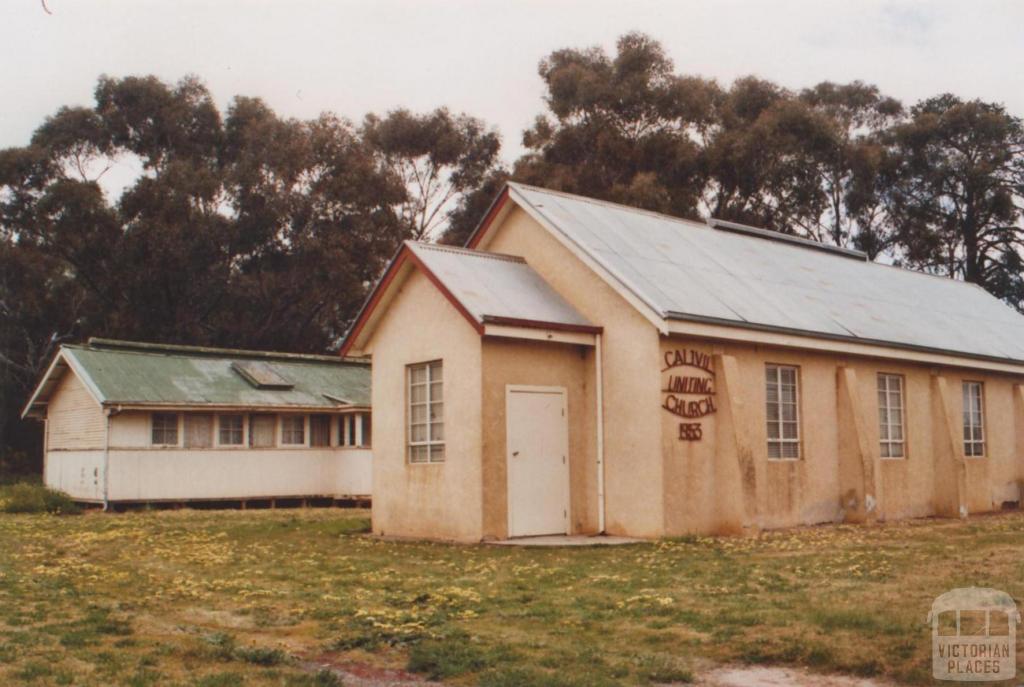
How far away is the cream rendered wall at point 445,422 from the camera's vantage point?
17.0m

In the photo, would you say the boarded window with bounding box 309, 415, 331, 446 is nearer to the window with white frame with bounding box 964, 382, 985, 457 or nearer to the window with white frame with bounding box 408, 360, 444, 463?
the window with white frame with bounding box 408, 360, 444, 463

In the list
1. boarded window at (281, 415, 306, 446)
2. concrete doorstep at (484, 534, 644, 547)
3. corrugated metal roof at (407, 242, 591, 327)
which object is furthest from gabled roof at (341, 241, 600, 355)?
boarded window at (281, 415, 306, 446)

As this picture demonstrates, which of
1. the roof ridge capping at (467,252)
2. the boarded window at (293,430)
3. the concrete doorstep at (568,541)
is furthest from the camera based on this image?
the boarded window at (293,430)

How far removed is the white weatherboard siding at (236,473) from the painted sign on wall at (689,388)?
14063 millimetres

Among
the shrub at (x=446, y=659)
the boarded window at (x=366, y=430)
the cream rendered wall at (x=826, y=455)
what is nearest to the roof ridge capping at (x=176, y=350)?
the boarded window at (x=366, y=430)

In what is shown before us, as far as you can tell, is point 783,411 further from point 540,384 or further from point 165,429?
point 165,429

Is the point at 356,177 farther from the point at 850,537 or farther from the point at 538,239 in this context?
the point at 850,537

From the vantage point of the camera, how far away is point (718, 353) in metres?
17.8

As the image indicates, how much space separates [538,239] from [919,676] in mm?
13550

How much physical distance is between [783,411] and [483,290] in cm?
571

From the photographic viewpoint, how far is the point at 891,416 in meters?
21.5

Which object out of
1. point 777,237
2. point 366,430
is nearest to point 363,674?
point 777,237

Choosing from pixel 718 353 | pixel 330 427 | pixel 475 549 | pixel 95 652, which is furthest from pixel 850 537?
pixel 330 427

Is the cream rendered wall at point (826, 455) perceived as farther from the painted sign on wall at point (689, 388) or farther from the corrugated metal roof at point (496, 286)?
the corrugated metal roof at point (496, 286)
